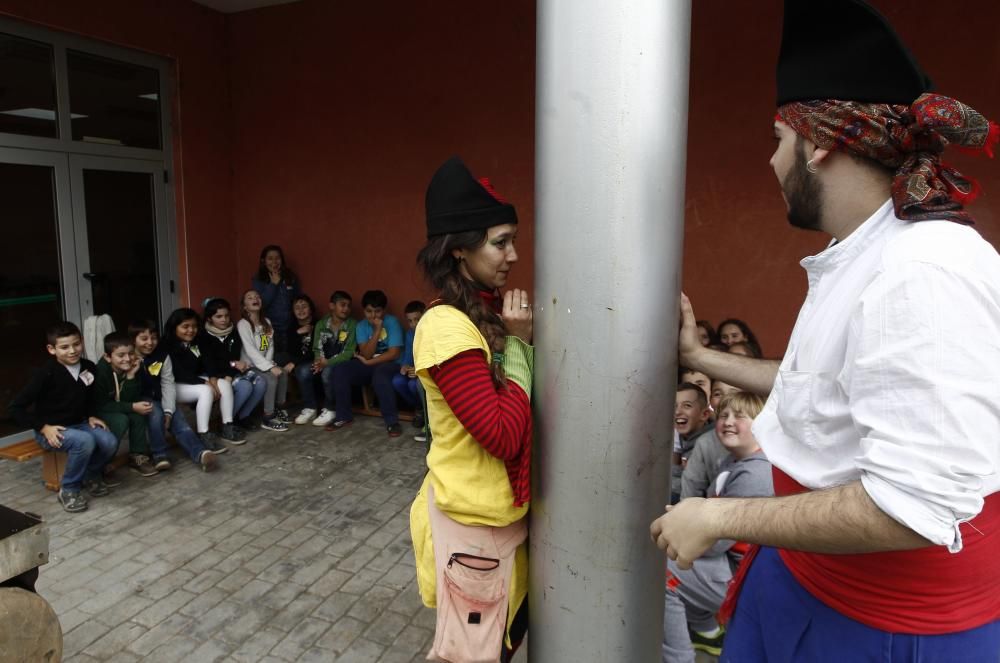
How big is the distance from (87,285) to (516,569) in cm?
617

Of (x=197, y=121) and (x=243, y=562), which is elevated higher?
(x=197, y=121)

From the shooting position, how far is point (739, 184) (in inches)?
219

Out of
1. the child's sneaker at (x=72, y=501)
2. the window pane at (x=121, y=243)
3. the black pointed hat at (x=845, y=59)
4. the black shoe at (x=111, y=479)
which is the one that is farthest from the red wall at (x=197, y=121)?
the black pointed hat at (x=845, y=59)

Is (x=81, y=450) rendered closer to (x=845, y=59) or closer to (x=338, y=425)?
(x=338, y=425)

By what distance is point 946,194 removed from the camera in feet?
3.87

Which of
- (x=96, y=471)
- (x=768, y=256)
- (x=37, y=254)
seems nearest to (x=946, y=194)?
(x=768, y=256)

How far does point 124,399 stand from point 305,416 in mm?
1728

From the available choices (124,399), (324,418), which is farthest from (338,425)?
(124,399)

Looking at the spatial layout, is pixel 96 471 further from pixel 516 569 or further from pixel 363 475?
pixel 516 569

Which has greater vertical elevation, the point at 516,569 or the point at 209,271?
the point at 209,271

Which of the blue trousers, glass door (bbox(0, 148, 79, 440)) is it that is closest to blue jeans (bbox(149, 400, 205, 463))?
glass door (bbox(0, 148, 79, 440))

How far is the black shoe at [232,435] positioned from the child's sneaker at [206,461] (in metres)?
0.60

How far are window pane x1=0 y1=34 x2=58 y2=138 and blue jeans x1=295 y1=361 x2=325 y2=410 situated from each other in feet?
9.92

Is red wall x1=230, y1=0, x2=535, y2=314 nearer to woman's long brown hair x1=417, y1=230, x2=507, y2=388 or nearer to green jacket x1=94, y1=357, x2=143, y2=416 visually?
green jacket x1=94, y1=357, x2=143, y2=416
